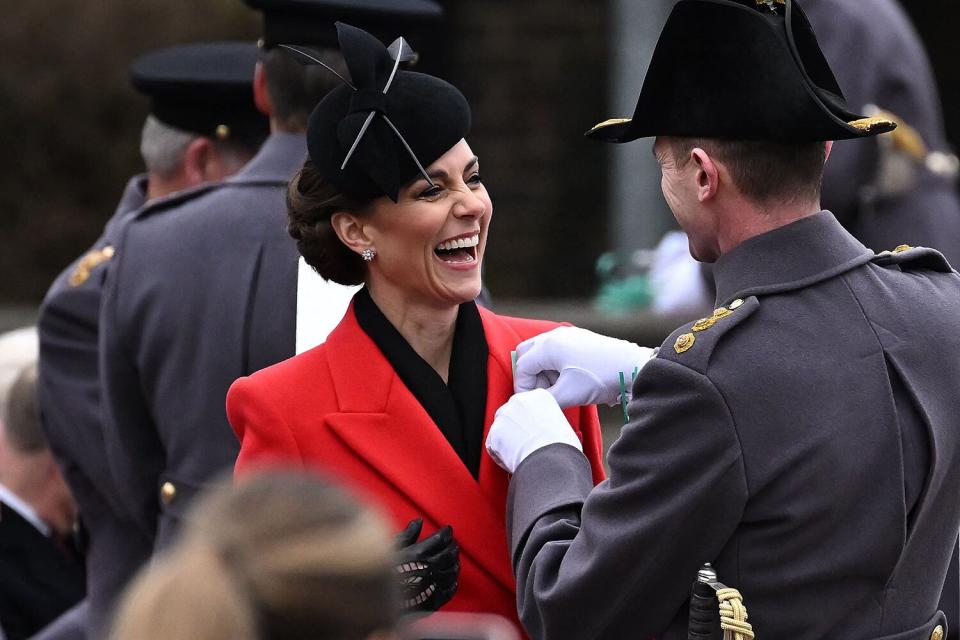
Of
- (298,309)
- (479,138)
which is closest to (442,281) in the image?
(298,309)

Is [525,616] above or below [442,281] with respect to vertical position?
below

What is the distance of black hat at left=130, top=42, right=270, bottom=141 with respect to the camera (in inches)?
→ 192

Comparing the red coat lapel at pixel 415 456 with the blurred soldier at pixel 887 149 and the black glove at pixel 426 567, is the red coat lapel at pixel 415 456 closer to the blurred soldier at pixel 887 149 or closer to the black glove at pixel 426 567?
the black glove at pixel 426 567

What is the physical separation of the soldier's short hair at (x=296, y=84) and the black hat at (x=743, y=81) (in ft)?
3.72

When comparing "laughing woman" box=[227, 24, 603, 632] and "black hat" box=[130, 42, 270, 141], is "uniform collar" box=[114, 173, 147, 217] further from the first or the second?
"laughing woman" box=[227, 24, 603, 632]

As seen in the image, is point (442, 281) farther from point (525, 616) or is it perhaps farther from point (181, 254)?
point (181, 254)

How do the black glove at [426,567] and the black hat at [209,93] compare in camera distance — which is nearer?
the black glove at [426,567]

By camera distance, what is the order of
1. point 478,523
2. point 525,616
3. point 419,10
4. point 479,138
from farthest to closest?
point 479,138, point 419,10, point 478,523, point 525,616

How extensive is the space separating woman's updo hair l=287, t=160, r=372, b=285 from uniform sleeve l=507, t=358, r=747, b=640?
67cm

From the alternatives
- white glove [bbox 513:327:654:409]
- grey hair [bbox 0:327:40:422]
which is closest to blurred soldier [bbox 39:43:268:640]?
grey hair [bbox 0:327:40:422]

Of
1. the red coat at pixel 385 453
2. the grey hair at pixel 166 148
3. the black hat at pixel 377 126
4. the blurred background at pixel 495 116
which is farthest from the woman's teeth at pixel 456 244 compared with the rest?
the blurred background at pixel 495 116

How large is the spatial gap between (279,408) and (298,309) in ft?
2.14

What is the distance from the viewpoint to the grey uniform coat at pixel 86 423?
4.58 metres

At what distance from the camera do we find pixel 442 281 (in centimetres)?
340
